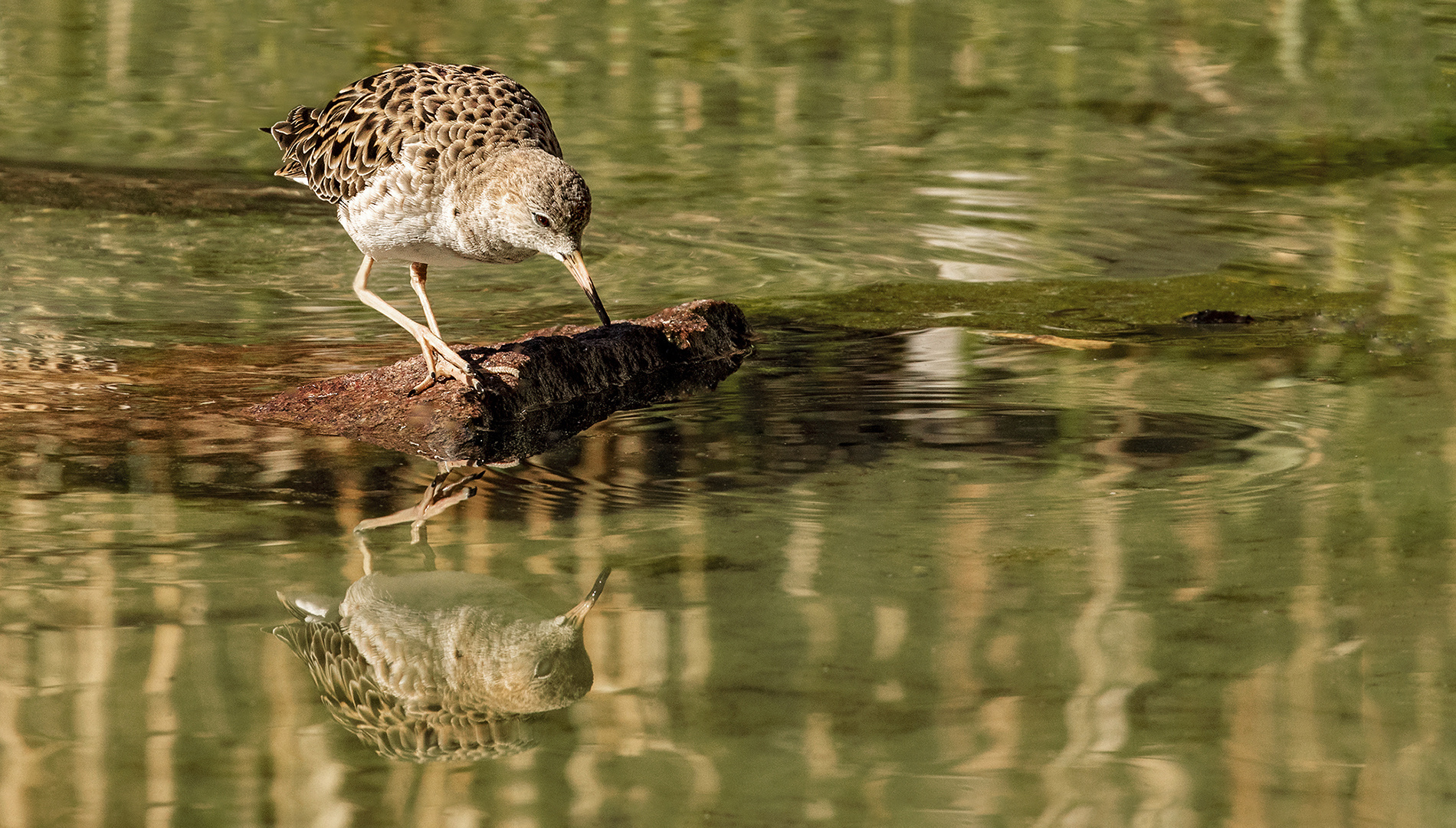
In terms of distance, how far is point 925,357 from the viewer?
21.9 feet

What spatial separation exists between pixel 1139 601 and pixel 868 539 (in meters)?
0.76

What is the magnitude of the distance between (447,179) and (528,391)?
755mm

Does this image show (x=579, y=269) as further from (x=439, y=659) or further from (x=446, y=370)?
(x=439, y=659)

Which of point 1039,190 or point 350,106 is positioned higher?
point 350,106

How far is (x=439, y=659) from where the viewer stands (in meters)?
3.89

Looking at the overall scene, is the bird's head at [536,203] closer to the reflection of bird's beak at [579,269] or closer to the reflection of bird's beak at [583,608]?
the reflection of bird's beak at [579,269]

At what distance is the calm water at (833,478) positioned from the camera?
11.2 ft

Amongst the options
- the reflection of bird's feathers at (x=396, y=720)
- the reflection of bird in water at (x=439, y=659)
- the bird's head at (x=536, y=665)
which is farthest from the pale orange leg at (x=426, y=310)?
the reflection of bird's feathers at (x=396, y=720)

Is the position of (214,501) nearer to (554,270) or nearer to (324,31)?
(554,270)

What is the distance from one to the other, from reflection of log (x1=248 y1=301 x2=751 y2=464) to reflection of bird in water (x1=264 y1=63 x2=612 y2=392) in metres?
0.14

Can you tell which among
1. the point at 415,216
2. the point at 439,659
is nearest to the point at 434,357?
the point at 415,216

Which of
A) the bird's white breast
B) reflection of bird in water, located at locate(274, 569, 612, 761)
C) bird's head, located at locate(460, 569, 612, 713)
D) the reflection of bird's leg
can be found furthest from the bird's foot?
Result: bird's head, located at locate(460, 569, 612, 713)

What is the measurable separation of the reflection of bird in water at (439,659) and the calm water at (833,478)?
0.22ft

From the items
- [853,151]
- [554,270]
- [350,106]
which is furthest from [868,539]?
[853,151]
